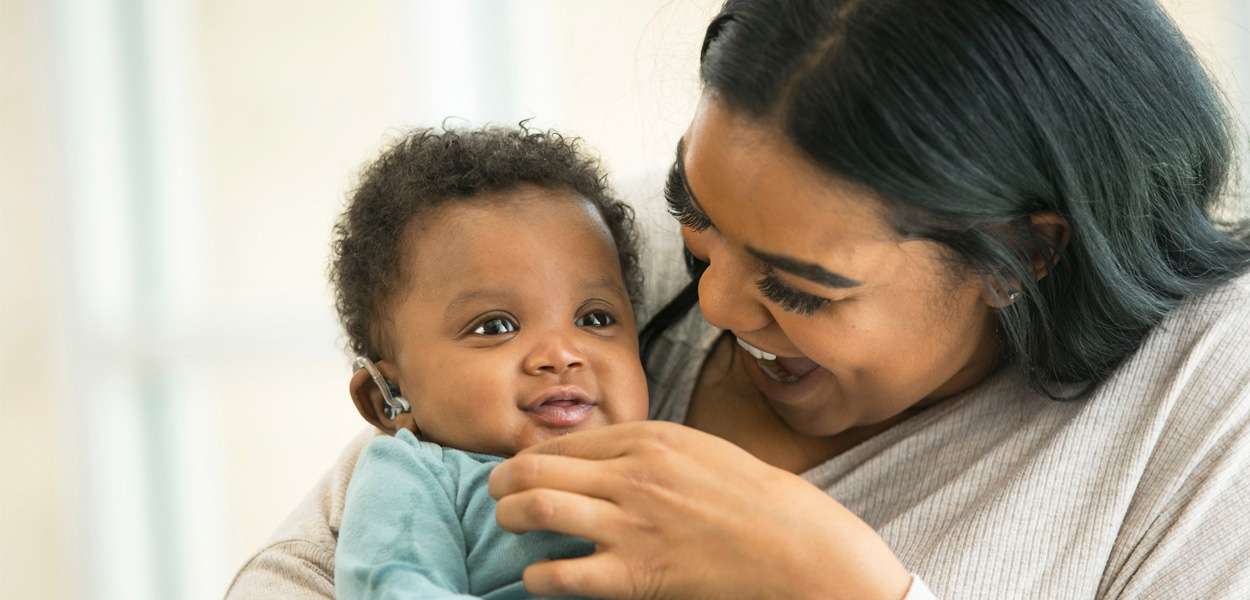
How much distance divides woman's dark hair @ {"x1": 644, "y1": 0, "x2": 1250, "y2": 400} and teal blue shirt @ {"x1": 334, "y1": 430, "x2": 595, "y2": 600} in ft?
1.71

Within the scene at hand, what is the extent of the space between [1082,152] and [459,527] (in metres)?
0.78

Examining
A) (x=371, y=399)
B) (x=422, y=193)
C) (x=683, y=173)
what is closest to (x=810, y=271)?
(x=683, y=173)

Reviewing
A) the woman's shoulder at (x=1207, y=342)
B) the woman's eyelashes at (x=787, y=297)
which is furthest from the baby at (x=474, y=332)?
the woman's shoulder at (x=1207, y=342)

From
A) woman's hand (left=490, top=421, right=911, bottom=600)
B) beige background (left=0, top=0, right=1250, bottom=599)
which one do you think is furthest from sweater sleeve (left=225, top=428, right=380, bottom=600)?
beige background (left=0, top=0, right=1250, bottom=599)

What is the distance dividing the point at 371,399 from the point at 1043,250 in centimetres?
89

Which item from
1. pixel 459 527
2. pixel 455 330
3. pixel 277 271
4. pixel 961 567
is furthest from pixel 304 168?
pixel 961 567

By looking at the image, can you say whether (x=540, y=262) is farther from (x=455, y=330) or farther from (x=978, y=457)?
(x=978, y=457)

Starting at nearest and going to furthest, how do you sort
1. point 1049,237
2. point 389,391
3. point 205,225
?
point 1049,237
point 389,391
point 205,225

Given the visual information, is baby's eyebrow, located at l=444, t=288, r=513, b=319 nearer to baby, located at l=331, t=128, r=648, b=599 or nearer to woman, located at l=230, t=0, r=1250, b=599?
baby, located at l=331, t=128, r=648, b=599

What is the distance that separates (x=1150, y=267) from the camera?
1.20 m

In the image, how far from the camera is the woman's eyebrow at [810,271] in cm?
106

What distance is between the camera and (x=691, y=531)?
3.14 feet

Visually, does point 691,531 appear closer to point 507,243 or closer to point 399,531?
point 399,531

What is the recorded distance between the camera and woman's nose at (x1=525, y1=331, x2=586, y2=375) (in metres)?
1.25
